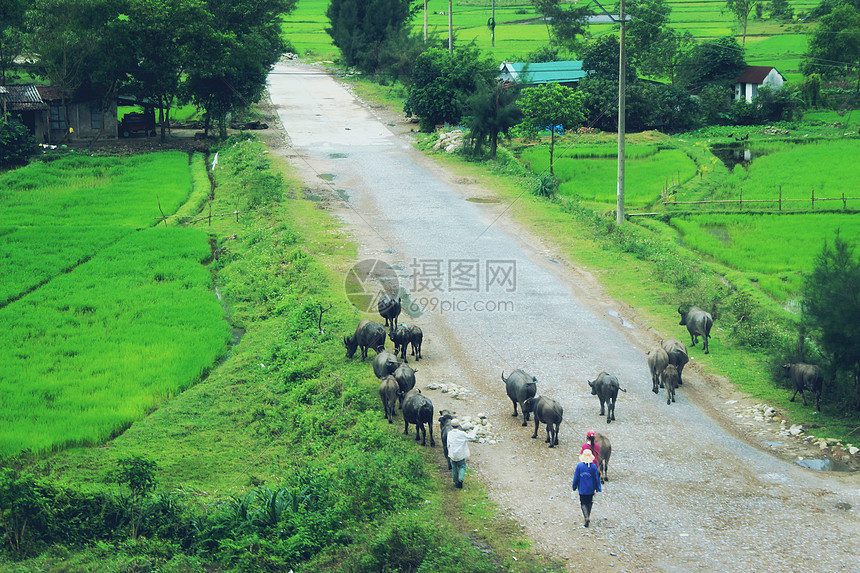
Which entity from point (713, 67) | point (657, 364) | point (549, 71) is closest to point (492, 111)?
point (549, 71)

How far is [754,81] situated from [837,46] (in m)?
8.56

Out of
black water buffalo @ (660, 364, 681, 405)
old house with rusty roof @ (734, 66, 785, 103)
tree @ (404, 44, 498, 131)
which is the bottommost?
black water buffalo @ (660, 364, 681, 405)

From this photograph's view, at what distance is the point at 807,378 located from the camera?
17.3 meters

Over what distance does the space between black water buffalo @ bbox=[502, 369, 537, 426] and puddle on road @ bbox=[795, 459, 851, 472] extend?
4973mm

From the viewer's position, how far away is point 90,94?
154 feet

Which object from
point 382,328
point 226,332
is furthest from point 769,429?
point 226,332

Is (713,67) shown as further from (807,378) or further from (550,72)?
(807,378)

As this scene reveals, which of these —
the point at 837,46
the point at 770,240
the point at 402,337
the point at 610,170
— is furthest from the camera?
the point at 837,46

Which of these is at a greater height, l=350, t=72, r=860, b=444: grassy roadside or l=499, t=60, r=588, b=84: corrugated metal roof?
l=499, t=60, r=588, b=84: corrugated metal roof

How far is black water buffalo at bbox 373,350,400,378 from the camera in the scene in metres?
18.4

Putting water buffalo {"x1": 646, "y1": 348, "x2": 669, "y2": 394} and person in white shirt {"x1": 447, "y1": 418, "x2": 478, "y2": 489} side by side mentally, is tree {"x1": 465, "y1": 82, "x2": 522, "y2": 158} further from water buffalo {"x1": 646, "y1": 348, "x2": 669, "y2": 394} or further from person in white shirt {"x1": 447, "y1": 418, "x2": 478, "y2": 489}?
person in white shirt {"x1": 447, "y1": 418, "x2": 478, "y2": 489}

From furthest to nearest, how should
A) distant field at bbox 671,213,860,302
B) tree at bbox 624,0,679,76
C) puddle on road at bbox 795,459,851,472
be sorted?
tree at bbox 624,0,679,76 → distant field at bbox 671,213,860,302 → puddle on road at bbox 795,459,851,472

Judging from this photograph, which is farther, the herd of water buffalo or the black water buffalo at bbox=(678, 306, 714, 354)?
the black water buffalo at bbox=(678, 306, 714, 354)

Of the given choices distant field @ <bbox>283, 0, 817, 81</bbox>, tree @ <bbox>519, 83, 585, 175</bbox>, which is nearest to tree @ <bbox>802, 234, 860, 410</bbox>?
tree @ <bbox>519, 83, 585, 175</bbox>
